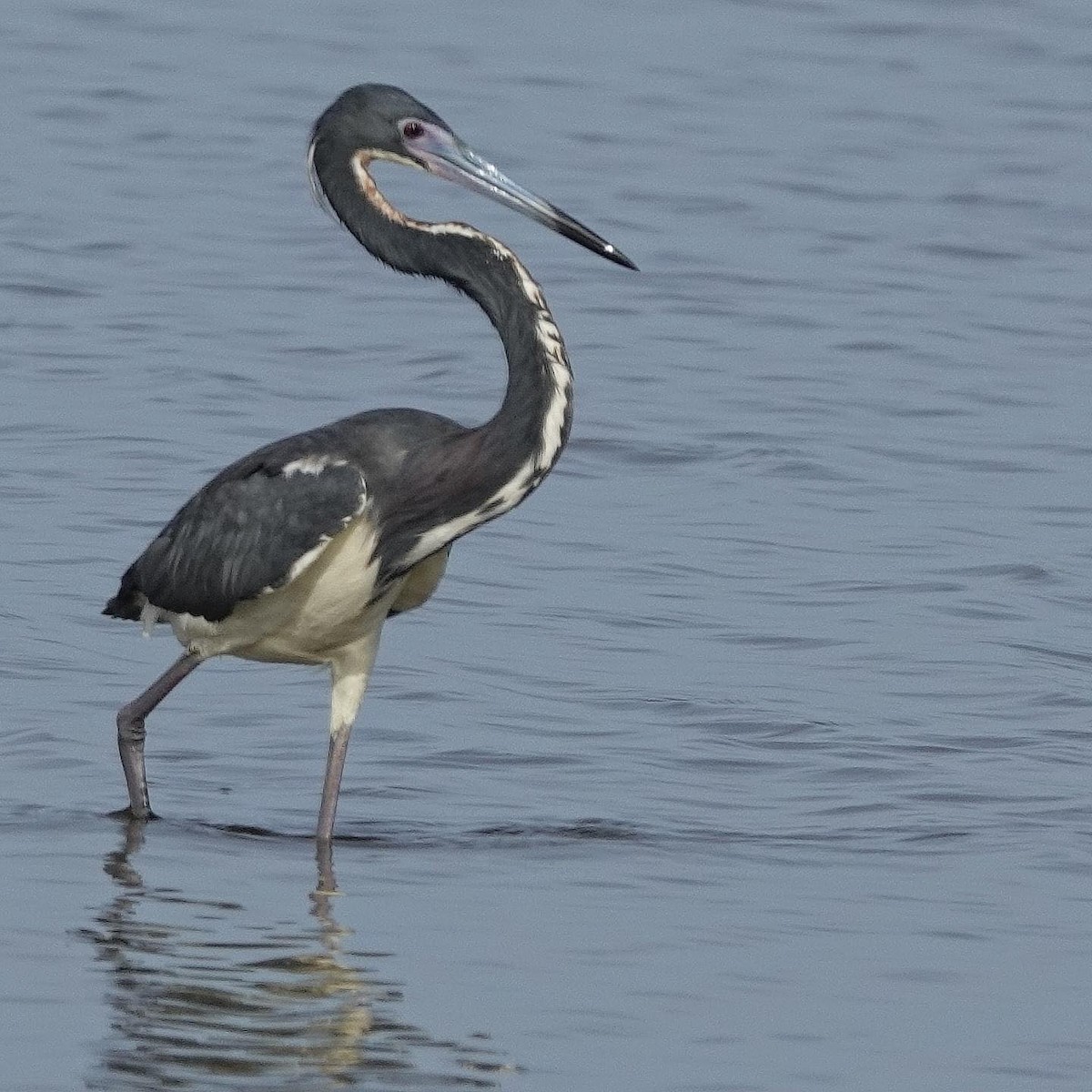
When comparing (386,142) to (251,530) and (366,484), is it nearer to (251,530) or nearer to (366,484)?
(366,484)

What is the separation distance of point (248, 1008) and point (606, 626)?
3.96m

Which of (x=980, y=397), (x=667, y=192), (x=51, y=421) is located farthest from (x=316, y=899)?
(x=667, y=192)

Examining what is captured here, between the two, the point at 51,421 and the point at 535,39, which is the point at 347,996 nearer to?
the point at 51,421

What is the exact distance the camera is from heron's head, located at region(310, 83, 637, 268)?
307 inches

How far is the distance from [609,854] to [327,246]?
9.54 meters

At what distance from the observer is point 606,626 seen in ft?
33.1

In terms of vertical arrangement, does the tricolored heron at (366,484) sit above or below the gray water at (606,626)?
above

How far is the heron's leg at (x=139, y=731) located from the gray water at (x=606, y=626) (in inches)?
4.9

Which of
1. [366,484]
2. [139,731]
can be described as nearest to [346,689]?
[139,731]

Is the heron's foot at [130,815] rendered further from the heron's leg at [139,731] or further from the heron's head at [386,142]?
the heron's head at [386,142]

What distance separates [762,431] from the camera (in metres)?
12.9

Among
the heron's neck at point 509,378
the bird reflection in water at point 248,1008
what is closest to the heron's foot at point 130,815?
the bird reflection in water at point 248,1008

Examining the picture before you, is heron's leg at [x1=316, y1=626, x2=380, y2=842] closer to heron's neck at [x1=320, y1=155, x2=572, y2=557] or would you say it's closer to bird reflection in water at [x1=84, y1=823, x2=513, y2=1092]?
heron's neck at [x1=320, y1=155, x2=572, y2=557]

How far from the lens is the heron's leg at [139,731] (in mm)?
7988
